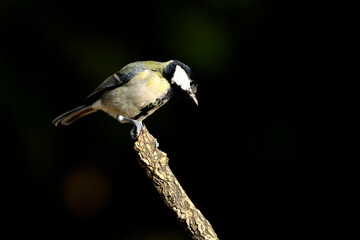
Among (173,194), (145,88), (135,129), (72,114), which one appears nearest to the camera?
(173,194)

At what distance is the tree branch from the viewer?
1790 mm

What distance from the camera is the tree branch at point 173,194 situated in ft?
5.87

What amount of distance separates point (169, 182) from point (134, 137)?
12.3 inches

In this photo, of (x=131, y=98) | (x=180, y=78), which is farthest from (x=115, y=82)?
(x=180, y=78)

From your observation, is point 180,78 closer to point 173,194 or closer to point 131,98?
point 131,98

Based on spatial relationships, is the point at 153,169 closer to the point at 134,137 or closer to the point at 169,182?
the point at 169,182

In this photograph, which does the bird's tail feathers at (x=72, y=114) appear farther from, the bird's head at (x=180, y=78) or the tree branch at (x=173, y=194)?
the tree branch at (x=173, y=194)

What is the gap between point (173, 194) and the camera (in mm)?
1829

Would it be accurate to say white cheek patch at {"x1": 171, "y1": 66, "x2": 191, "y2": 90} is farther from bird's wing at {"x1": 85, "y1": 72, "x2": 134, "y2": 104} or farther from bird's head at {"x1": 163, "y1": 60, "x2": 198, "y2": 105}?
bird's wing at {"x1": 85, "y1": 72, "x2": 134, "y2": 104}

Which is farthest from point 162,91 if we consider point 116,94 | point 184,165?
point 184,165

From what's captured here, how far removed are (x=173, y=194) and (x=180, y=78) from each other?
74cm

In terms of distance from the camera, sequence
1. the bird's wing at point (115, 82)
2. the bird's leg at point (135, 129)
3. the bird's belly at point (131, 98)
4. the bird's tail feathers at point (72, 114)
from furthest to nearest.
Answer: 1. the bird's tail feathers at point (72, 114)
2. the bird's wing at point (115, 82)
3. the bird's belly at point (131, 98)
4. the bird's leg at point (135, 129)


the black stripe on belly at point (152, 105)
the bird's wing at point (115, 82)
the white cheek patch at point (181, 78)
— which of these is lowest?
the black stripe on belly at point (152, 105)

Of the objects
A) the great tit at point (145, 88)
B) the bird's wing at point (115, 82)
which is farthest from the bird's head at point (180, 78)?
the bird's wing at point (115, 82)
